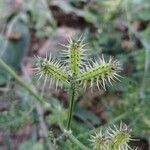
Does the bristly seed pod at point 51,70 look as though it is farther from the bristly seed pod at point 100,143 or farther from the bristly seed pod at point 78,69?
the bristly seed pod at point 100,143

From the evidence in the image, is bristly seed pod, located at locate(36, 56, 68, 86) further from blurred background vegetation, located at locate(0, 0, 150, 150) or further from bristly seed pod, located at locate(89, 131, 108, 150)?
blurred background vegetation, located at locate(0, 0, 150, 150)

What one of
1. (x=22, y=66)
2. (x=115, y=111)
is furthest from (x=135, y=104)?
(x=22, y=66)

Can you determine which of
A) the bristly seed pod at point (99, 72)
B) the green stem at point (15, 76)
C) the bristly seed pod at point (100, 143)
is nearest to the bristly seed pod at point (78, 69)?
the bristly seed pod at point (99, 72)

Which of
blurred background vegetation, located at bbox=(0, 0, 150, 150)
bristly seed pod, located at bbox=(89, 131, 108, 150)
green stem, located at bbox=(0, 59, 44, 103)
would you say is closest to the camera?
bristly seed pod, located at bbox=(89, 131, 108, 150)

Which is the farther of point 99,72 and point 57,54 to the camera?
point 57,54

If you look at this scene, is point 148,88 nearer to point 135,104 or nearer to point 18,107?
point 135,104

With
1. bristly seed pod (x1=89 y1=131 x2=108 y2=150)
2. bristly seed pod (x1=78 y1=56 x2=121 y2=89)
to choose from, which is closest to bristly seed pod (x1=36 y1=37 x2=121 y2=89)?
bristly seed pod (x1=78 y1=56 x2=121 y2=89)

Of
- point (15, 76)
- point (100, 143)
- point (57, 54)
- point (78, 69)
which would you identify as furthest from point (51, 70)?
point (57, 54)

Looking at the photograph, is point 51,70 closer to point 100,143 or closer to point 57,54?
point 100,143

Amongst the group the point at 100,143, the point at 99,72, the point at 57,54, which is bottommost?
the point at 100,143
